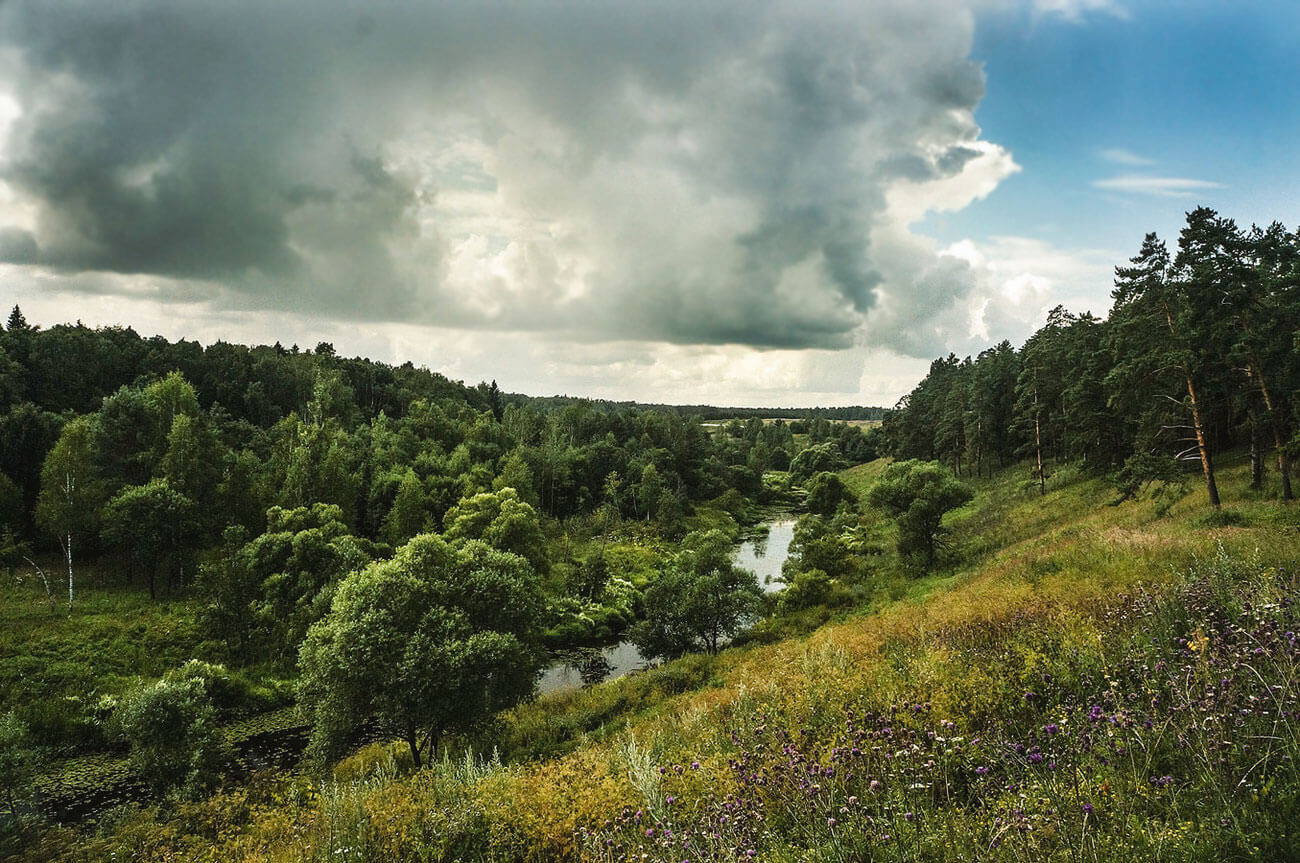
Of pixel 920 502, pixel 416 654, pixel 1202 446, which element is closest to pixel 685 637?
pixel 920 502

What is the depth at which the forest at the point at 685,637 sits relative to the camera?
19.3 feet

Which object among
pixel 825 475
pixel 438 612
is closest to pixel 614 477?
pixel 825 475

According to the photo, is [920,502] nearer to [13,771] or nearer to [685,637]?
[685,637]

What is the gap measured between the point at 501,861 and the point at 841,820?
17.4 ft

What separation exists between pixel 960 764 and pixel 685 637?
2871 cm

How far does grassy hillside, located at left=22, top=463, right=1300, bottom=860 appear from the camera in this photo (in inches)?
190

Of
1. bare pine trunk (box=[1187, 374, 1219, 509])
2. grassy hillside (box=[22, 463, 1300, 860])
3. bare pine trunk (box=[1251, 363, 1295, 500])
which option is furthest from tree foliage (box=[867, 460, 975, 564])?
grassy hillside (box=[22, 463, 1300, 860])

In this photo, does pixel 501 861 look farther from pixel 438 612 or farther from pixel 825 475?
pixel 825 475

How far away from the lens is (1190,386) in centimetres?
2639

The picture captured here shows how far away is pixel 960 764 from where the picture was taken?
22.4 feet

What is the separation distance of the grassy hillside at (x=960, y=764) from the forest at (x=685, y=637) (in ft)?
0.23

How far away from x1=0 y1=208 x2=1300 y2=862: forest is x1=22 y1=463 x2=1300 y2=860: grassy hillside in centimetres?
7

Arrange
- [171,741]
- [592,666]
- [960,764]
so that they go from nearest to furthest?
[960,764], [171,741], [592,666]

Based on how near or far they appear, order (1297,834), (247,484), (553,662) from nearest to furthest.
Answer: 1. (1297,834)
2. (553,662)
3. (247,484)
